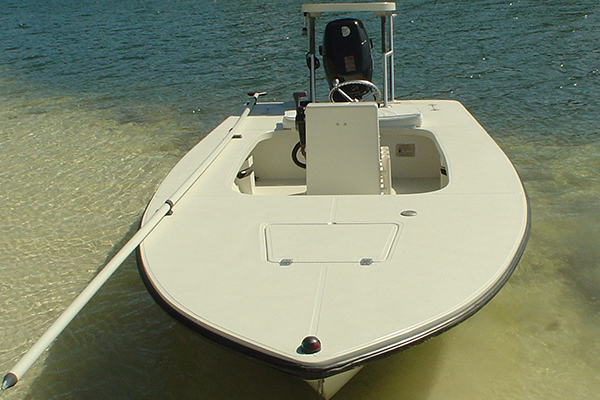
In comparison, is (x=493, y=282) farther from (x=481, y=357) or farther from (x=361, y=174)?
(x=361, y=174)

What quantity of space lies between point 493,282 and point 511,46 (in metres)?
8.50

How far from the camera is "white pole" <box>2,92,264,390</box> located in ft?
5.21

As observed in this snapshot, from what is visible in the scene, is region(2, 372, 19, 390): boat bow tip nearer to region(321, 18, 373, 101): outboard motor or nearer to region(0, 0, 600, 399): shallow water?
region(0, 0, 600, 399): shallow water

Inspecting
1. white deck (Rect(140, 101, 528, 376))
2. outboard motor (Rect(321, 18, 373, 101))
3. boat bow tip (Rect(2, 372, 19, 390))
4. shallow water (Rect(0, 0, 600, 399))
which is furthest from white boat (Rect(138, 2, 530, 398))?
outboard motor (Rect(321, 18, 373, 101))

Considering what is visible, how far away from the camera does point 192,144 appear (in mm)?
6324

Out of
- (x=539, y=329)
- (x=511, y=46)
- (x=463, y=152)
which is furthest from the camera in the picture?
(x=511, y=46)

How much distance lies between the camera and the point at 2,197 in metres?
4.83

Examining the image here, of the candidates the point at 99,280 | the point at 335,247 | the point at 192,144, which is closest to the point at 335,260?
the point at 335,247

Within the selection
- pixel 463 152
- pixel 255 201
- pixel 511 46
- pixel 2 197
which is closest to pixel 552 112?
pixel 511 46

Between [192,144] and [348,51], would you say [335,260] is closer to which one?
[348,51]

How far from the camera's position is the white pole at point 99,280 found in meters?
1.59

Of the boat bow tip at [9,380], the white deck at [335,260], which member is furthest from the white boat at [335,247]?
the boat bow tip at [9,380]

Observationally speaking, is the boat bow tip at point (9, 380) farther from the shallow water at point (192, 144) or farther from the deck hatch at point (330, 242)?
the shallow water at point (192, 144)

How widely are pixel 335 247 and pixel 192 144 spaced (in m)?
4.42
